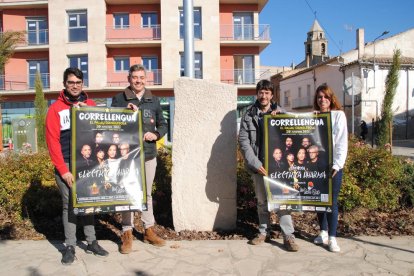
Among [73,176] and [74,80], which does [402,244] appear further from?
[74,80]

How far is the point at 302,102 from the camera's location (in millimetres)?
47500

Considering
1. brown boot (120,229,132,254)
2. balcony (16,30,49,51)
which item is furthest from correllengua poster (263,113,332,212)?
balcony (16,30,49,51)

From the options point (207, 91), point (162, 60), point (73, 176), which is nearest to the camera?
point (73, 176)

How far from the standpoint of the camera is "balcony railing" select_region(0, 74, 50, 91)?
28859mm

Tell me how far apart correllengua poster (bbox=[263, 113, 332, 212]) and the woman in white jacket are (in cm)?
10

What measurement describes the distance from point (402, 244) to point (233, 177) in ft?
7.44

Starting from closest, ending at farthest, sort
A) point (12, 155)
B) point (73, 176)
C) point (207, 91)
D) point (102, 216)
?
point (73, 176) < point (207, 91) < point (102, 216) < point (12, 155)

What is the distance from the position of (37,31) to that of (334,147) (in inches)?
1169

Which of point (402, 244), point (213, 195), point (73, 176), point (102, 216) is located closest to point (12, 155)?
point (102, 216)

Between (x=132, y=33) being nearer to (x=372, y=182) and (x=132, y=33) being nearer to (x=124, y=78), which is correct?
(x=124, y=78)

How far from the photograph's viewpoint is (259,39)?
94.5 ft

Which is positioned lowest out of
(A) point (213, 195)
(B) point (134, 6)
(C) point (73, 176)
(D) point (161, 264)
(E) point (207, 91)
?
(D) point (161, 264)

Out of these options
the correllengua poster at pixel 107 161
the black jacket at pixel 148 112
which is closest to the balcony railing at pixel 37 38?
the black jacket at pixel 148 112

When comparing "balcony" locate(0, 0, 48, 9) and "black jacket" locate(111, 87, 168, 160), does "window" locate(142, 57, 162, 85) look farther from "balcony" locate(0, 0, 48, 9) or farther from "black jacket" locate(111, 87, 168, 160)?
"black jacket" locate(111, 87, 168, 160)
